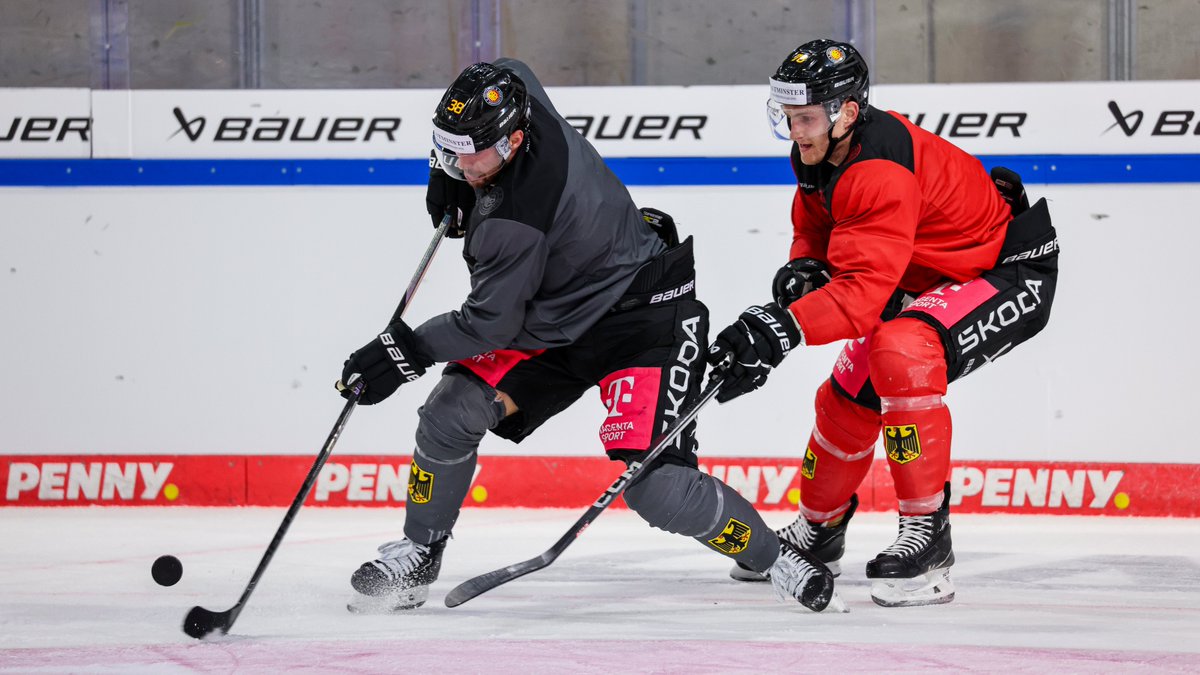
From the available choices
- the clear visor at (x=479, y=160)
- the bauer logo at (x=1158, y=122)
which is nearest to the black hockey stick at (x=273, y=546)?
the clear visor at (x=479, y=160)

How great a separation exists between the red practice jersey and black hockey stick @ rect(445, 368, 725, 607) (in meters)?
0.27

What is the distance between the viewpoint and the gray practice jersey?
2752 mm

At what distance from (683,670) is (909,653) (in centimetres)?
43

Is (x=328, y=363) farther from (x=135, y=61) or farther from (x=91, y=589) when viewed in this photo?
(x=91, y=589)

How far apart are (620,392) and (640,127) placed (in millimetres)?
2010

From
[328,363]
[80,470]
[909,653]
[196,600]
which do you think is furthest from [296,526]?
[909,653]

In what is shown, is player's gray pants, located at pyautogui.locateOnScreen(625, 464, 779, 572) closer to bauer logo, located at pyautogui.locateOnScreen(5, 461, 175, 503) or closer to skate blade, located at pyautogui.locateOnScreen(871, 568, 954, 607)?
skate blade, located at pyautogui.locateOnScreen(871, 568, 954, 607)

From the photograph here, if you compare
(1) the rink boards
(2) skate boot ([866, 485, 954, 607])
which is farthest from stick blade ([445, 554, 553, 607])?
(1) the rink boards

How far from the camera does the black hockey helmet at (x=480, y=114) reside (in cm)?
271

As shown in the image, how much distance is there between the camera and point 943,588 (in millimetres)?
3057

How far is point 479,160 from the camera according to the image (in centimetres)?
277

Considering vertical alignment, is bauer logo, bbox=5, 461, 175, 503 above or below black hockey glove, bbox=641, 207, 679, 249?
below

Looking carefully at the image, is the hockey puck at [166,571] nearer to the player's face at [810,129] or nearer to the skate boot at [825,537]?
the skate boot at [825,537]

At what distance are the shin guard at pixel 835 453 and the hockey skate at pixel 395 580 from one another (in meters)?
0.96
